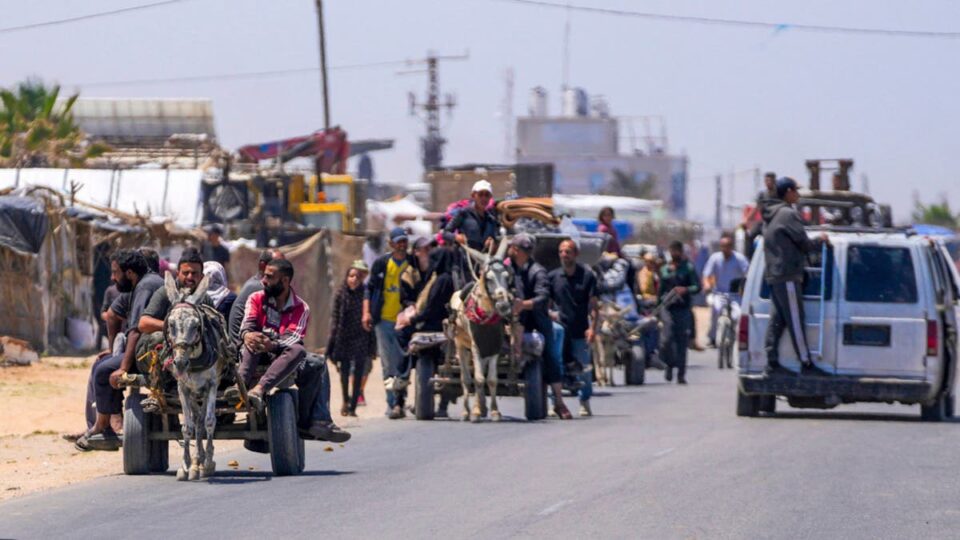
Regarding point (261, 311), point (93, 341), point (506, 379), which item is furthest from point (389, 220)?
point (261, 311)

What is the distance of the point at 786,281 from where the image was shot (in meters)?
18.4

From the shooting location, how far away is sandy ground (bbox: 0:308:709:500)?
1397 centimetres

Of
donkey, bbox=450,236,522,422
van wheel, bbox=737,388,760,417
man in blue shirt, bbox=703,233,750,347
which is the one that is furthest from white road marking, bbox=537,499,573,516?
man in blue shirt, bbox=703,233,750,347

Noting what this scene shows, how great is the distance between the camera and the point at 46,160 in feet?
125

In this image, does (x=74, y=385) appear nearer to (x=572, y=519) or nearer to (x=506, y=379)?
(x=506, y=379)

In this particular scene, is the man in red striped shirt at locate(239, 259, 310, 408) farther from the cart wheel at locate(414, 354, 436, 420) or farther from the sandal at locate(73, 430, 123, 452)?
the cart wheel at locate(414, 354, 436, 420)

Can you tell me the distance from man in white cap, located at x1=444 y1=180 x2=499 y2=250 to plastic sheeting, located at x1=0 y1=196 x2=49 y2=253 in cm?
1013

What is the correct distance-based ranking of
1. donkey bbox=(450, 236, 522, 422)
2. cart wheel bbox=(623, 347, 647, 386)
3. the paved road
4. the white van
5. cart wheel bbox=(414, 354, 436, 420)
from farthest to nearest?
cart wheel bbox=(623, 347, 647, 386) < cart wheel bbox=(414, 354, 436, 420) < the white van < donkey bbox=(450, 236, 522, 422) < the paved road

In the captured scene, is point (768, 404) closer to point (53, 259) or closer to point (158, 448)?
point (158, 448)

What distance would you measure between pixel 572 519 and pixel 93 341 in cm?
1899

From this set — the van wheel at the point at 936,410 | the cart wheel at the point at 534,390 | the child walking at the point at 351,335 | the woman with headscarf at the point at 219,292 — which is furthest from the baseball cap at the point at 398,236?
the van wheel at the point at 936,410

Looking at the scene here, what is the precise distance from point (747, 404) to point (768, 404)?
2.02 feet

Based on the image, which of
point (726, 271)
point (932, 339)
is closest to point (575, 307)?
point (932, 339)

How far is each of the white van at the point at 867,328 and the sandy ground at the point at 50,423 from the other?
4304mm
